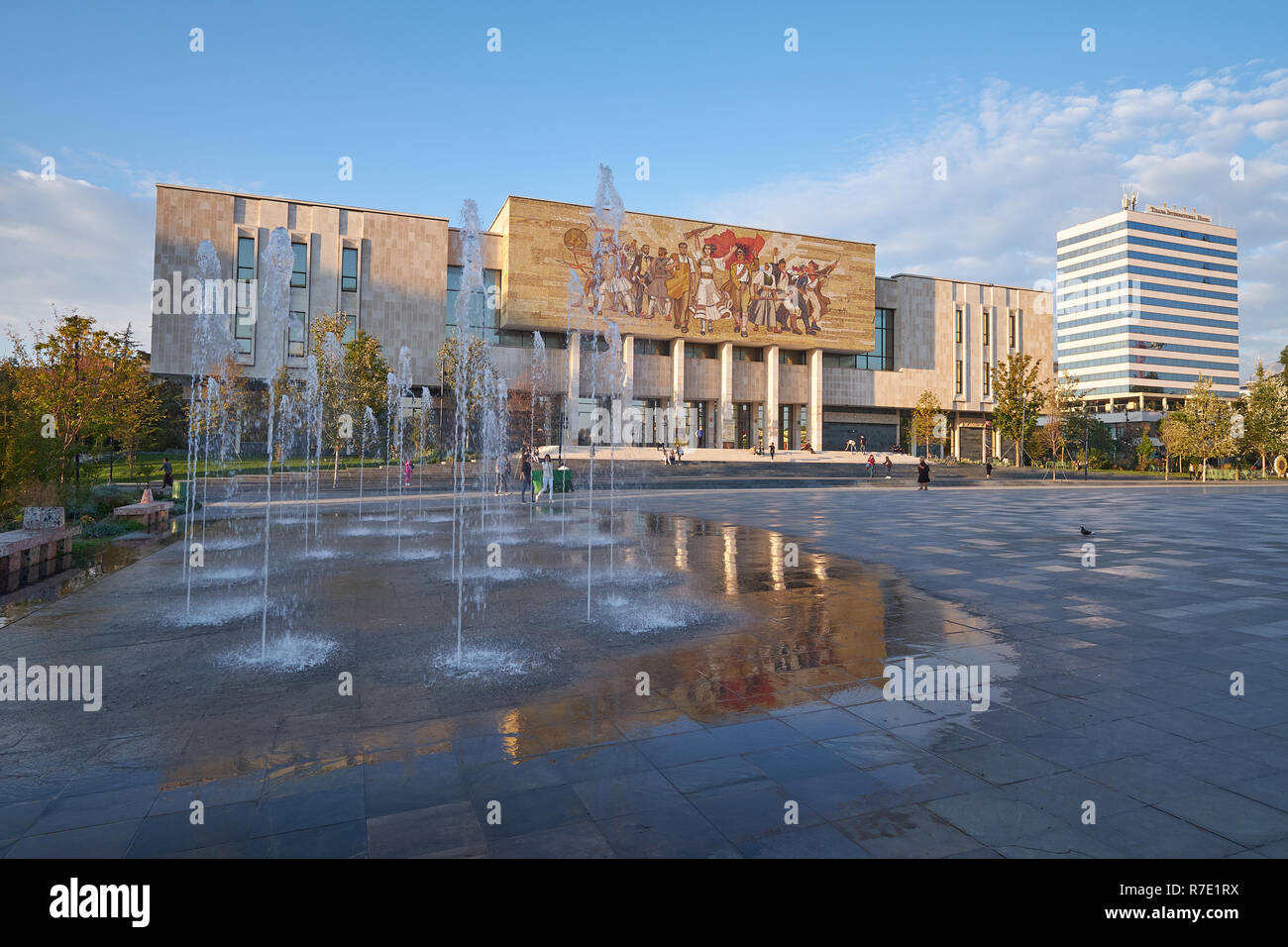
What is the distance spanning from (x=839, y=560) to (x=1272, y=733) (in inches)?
281

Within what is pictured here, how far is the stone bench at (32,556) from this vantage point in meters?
9.09

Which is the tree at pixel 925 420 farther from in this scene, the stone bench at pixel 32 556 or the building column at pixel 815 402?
the stone bench at pixel 32 556

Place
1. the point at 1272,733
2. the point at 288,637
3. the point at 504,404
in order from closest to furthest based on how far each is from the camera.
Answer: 1. the point at 1272,733
2. the point at 288,637
3. the point at 504,404

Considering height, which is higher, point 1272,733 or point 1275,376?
point 1275,376

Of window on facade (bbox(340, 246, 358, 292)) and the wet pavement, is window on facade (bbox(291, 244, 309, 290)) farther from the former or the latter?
the wet pavement

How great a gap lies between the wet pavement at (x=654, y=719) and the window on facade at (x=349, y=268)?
4648 centimetres

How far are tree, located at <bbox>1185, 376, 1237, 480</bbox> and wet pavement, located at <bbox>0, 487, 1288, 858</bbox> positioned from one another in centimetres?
5134

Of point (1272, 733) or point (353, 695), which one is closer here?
point (1272, 733)

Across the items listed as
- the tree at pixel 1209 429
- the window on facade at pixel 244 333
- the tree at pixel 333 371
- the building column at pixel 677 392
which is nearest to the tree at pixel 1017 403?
the tree at pixel 1209 429

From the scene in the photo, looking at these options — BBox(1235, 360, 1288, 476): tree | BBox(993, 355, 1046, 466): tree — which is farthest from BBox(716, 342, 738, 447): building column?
BBox(1235, 360, 1288, 476): tree

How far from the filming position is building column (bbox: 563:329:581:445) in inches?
2189
